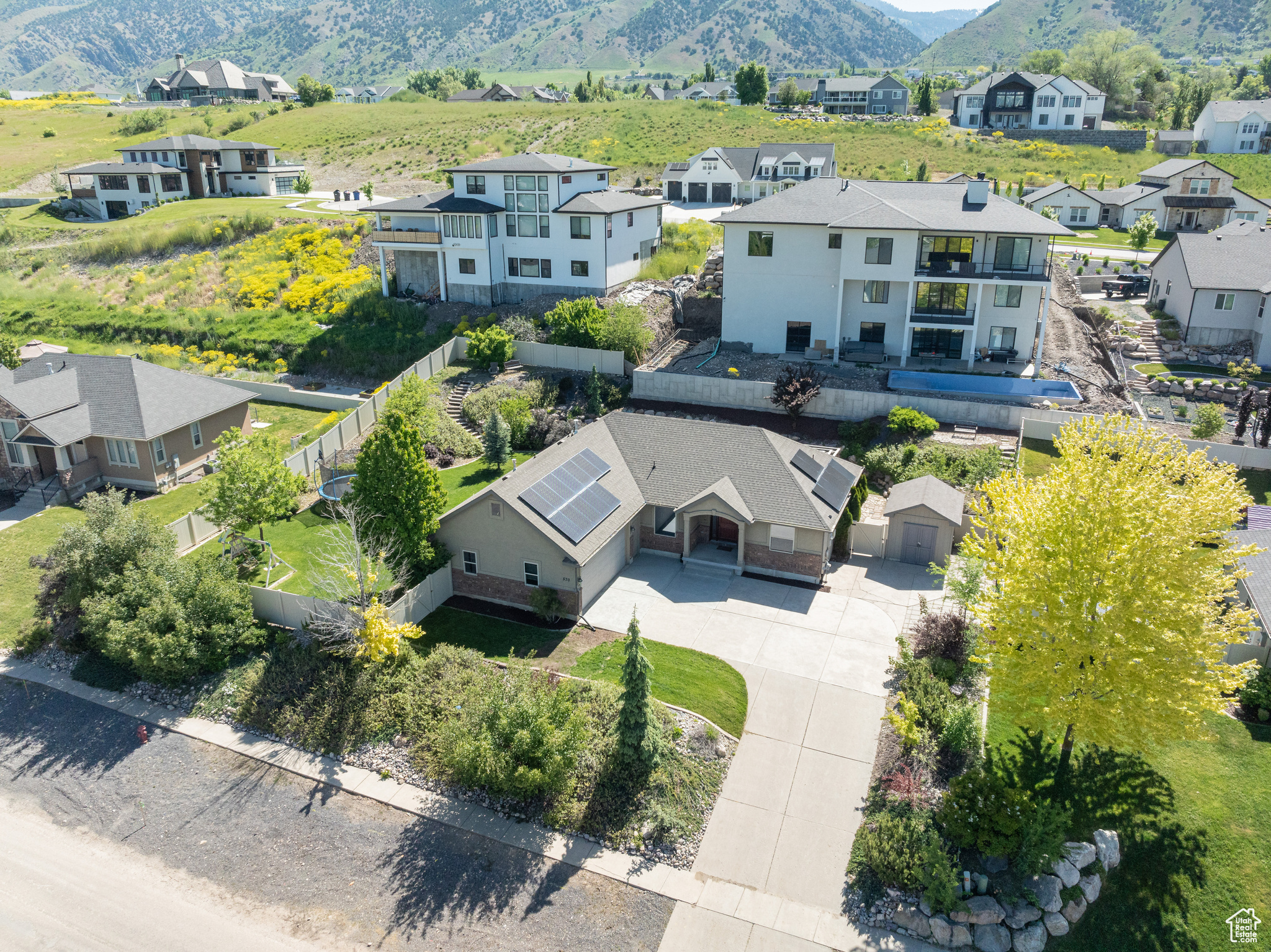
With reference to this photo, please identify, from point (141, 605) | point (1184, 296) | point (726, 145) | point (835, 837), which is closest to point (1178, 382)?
point (1184, 296)

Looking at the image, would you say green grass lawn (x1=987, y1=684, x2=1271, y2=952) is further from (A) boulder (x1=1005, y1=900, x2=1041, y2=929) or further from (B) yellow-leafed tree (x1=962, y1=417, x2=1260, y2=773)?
(B) yellow-leafed tree (x1=962, y1=417, x2=1260, y2=773)

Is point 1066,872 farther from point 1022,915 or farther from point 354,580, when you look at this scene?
point 354,580

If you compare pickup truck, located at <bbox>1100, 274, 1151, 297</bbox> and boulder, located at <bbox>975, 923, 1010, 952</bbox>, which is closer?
boulder, located at <bbox>975, 923, 1010, 952</bbox>

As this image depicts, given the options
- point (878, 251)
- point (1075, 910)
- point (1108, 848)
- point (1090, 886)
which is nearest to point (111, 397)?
point (878, 251)

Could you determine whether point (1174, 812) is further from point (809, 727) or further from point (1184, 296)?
point (1184, 296)

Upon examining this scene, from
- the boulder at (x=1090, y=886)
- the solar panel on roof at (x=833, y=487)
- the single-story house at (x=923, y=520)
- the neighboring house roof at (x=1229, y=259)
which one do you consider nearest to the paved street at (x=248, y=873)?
the boulder at (x=1090, y=886)

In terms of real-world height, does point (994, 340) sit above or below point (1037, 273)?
below

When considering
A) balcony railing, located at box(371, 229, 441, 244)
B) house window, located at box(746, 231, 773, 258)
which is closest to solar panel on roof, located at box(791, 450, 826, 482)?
house window, located at box(746, 231, 773, 258)
